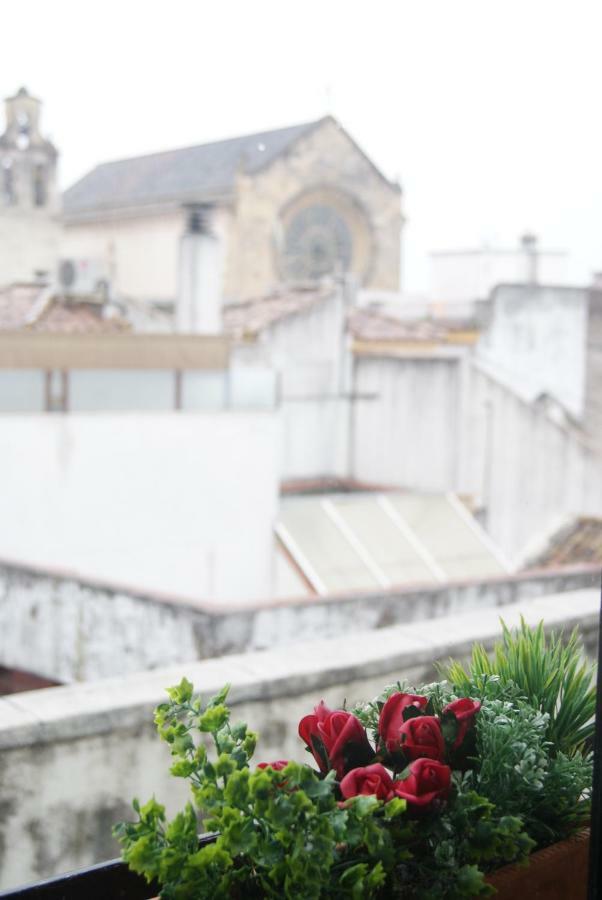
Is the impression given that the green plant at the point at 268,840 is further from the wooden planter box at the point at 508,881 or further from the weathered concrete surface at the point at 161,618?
the weathered concrete surface at the point at 161,618

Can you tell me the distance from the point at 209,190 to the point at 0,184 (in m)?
7.56

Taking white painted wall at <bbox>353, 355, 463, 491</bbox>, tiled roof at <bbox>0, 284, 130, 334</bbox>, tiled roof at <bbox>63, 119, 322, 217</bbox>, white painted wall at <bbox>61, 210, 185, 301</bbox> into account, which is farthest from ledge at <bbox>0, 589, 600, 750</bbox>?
tiled roof at <bbox>63, 119, 322, 217</bbox>

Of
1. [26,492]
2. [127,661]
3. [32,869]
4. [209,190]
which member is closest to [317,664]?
[32,869]

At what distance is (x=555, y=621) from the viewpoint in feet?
6.91

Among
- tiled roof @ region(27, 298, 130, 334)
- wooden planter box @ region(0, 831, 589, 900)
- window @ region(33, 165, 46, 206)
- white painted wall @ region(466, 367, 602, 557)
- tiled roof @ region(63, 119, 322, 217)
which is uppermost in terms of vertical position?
tiled roof @ region(63, 119, 322, 217)

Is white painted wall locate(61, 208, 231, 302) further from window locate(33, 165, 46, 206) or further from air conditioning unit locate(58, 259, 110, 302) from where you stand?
air conditioning unit locate(58, 259, 110, 302)

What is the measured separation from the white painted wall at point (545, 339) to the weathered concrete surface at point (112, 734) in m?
8.18

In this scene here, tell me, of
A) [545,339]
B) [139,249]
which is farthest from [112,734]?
[139,249]

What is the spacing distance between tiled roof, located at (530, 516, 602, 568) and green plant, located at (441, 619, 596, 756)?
15.4 ft

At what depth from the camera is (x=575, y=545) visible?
5.85 meters

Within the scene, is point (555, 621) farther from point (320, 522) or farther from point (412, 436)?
point (412, 436)

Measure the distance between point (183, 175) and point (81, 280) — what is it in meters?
7.78

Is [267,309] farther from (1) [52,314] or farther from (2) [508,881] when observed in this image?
(2) [508,881]

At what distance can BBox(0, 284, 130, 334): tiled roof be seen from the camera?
23.3 feet
